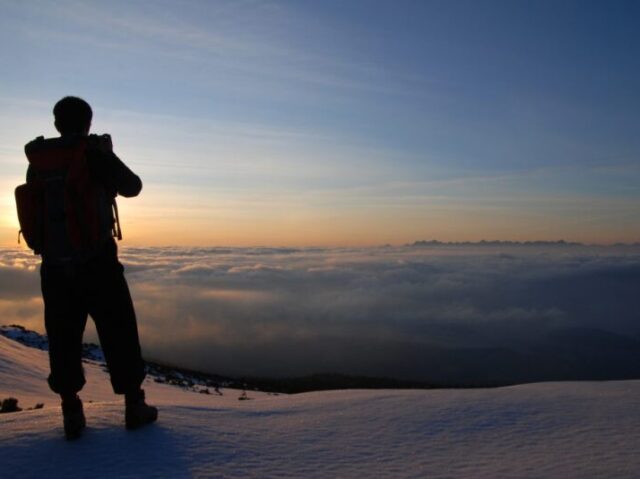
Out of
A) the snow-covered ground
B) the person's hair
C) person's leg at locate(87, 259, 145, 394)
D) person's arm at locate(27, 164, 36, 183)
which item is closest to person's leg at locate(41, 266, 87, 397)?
person's leg at locate(87, 259, 145, 394)

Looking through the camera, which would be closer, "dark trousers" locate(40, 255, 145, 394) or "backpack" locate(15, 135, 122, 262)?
"backpack" locate(15, 135, 122, 262)

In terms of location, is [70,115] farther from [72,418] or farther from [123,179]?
[72,418]

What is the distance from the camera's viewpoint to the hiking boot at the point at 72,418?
3.37m

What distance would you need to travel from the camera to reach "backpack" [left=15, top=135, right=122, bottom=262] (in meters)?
3.40

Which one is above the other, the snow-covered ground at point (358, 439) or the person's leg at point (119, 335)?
the person's leg at point (119, 335)

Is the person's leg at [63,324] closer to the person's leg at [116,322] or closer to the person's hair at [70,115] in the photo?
Result: the person's leg at [116,322]

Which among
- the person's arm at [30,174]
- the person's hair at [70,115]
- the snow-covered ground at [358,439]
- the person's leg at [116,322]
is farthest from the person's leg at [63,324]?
the person's hair at [70,115]

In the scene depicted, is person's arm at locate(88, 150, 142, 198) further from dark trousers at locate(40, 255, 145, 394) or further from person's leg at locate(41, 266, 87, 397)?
person's leg at locate(41, 266, 87, 397)

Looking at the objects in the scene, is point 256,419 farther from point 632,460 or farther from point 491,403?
point 632,460

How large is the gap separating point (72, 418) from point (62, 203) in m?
1.51

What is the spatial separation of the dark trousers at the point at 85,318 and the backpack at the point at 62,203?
139 mm

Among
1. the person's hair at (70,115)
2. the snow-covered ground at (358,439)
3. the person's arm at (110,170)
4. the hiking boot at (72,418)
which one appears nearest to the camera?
the snow-covered ground at (358,439)

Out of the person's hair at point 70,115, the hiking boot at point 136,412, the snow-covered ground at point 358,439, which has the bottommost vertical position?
the snow-covered ground at point 358,439

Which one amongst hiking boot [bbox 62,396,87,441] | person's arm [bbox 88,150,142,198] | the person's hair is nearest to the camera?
hiking boot [bbox 62,396,87,441]
